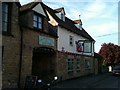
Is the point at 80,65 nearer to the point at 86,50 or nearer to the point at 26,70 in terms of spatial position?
the point at 86,50

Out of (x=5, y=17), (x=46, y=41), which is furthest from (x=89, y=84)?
(x=5, y=17)

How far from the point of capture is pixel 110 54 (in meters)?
47.7

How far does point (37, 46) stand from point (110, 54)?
30.5 m

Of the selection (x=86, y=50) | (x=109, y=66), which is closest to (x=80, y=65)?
(x=86, y=50)

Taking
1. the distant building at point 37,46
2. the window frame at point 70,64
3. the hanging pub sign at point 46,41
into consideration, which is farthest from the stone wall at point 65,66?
the hanging pub sign at point 46,41

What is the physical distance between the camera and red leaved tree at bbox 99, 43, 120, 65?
4716 cm

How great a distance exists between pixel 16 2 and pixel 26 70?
17.2 feet

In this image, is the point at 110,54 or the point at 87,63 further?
the point at 110,54

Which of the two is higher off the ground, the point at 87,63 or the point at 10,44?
the point at 10,44

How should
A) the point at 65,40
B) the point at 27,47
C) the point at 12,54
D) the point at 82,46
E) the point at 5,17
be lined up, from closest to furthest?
the point at 5,17 → the point at 12,54 → the point at 27,47 → the point at 65,40 → the point at 82,46

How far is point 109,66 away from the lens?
46.1m

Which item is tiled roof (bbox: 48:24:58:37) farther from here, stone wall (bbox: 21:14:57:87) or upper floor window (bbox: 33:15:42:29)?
stone wall (bbox: 21:14:57:87)

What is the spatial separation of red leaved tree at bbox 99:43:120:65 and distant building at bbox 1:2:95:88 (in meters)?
17.6

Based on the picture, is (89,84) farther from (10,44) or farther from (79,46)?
(10,44)
